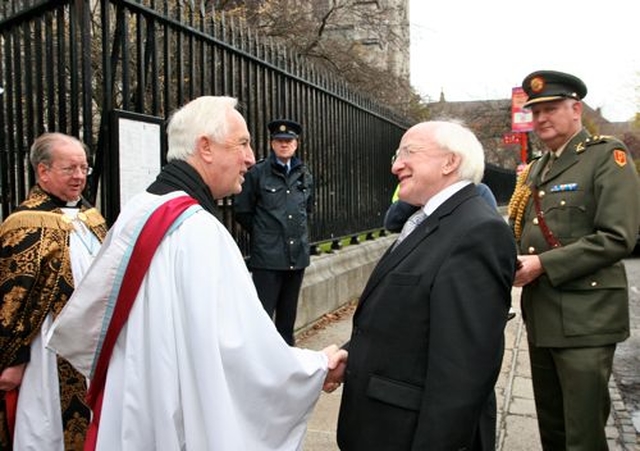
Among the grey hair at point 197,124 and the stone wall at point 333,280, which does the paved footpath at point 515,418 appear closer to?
the stone wall at point 333,280

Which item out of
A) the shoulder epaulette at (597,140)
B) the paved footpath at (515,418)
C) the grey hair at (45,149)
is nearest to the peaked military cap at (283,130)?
the paved footpath at (515,418)

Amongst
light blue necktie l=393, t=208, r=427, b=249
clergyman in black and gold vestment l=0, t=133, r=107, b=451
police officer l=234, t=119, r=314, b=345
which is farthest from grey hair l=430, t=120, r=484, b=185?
police officer l=234, t=119, r=314, b=345

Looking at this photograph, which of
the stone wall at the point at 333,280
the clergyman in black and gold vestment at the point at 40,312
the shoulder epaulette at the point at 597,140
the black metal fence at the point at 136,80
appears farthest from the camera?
the stone wall at the point at 333,280

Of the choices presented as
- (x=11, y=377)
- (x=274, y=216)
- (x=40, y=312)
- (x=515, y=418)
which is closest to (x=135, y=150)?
(x=40, y=312)

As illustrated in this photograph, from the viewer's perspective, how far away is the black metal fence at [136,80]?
374 centimetres

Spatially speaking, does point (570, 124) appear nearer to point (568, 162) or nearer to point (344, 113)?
point (568, 162)

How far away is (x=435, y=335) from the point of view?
1851mm

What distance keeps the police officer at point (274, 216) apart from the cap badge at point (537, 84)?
8.16ft

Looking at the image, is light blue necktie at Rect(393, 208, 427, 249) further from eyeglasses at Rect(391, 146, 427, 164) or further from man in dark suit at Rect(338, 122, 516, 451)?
eyeglasses at Rect(391, 146, 427, 164)

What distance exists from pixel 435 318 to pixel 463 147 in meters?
0.66

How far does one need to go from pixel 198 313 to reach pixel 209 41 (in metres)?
3.72

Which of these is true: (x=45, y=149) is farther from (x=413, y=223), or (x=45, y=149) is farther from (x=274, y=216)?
(x=274, y=216)

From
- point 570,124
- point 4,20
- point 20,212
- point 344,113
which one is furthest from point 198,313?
point 344,113

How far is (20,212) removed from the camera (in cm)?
292
